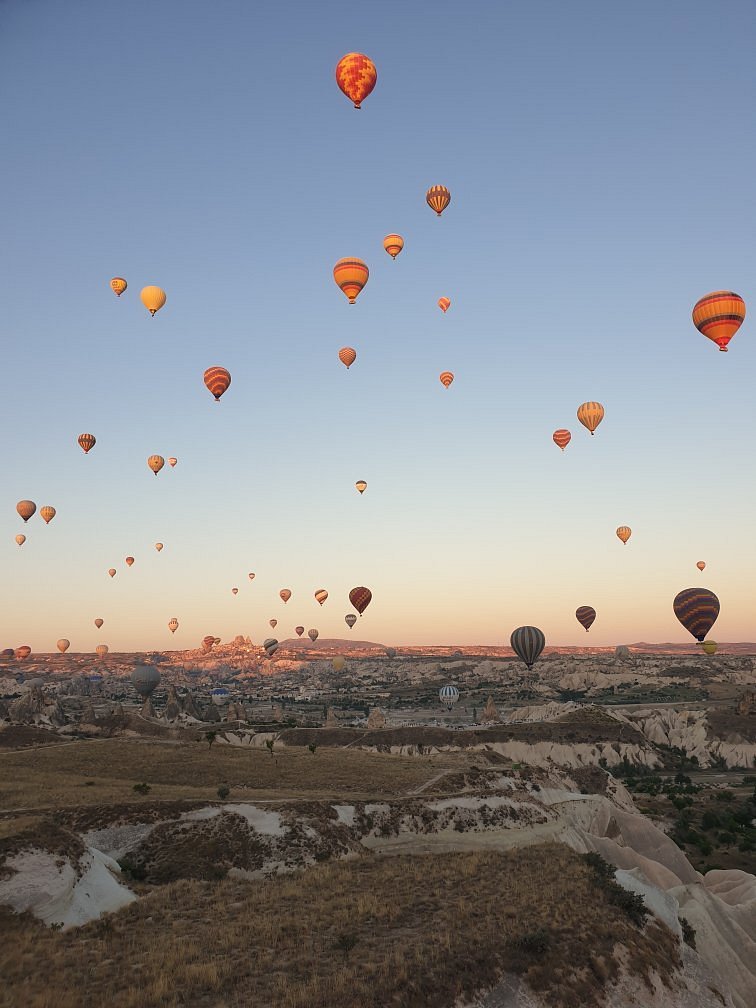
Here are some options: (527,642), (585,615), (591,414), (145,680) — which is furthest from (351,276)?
(585,615)

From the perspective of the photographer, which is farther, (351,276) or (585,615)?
(585,615)

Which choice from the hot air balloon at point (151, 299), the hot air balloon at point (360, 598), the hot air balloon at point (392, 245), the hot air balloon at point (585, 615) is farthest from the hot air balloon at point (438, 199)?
the hot air balloon at point (585, 615)

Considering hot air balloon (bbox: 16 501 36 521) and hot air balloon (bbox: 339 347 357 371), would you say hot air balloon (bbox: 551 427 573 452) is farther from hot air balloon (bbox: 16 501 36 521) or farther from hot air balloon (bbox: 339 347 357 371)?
hot air balloon (bbox: 16 501 36 521)

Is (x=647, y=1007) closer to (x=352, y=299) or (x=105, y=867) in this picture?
(x=105, y=867)

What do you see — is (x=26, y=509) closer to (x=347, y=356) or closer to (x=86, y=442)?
(x=86, y=442)

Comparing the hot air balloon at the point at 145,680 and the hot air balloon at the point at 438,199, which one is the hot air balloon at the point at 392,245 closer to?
the hot air balloon at the point at 438,199

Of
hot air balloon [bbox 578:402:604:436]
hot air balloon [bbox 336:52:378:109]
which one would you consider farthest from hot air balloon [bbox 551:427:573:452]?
hot air balloon [bbox 336:52:378:109]
